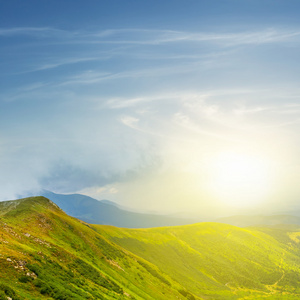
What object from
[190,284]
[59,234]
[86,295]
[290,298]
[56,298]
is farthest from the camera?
[290,298]

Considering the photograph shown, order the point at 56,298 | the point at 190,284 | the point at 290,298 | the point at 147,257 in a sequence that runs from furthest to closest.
Result: 1. the point at 290,298
2. the point at 147,257
3. the point at 190,284
4. the point at 56,298

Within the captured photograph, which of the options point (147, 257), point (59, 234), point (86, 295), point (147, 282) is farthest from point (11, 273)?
point (147, 257)

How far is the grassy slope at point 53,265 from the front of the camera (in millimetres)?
28781

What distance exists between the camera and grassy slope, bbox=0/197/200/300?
94.4 feet

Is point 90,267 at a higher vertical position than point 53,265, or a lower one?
lower

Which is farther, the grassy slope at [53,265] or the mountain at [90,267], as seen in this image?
the mountain at [90,267]

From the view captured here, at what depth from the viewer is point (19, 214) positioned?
77188 mm

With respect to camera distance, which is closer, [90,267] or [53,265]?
[53,265]

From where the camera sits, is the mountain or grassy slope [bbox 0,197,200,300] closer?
grassy slope [bbox 0,197,200,300]

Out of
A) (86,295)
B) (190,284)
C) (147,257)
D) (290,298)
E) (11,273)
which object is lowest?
(290,298)

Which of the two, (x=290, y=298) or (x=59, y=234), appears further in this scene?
(x=290, y=298)

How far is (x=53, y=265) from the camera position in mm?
40969

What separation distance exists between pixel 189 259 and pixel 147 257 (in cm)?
5503

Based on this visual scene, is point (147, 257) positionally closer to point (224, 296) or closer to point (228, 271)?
point (224, 296)
